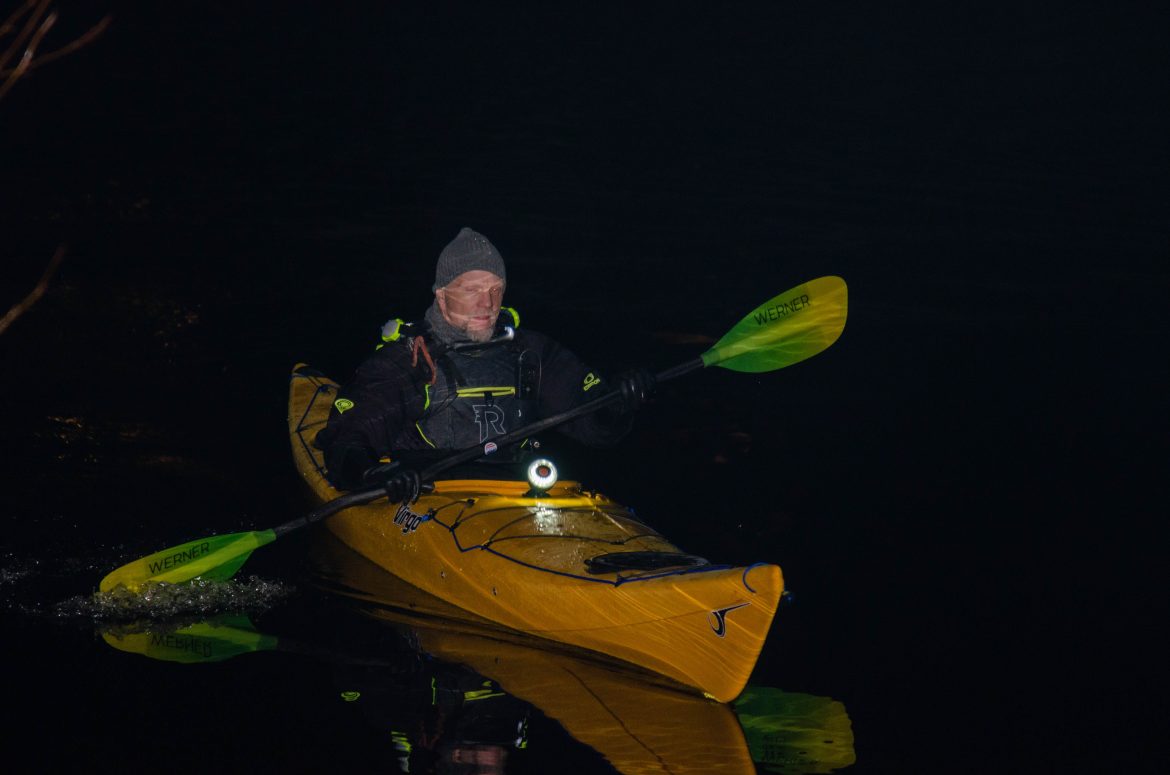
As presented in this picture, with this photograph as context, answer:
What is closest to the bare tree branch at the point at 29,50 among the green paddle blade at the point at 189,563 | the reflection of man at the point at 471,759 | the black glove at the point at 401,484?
the reflection of man at the point at 471,759

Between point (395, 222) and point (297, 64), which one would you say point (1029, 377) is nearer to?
point (395, 222)

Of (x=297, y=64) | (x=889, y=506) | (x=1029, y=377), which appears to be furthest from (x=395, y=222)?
(x=297, y=64)

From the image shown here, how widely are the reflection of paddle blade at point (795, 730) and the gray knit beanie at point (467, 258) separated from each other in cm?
243

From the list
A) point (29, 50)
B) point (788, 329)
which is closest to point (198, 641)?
point (788, 329)

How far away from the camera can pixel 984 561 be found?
7.42 metres

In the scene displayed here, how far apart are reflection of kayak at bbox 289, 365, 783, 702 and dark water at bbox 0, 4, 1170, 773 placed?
1.44ft

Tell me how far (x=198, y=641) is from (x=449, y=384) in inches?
→ 65.9

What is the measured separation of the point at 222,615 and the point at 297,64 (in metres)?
20.7

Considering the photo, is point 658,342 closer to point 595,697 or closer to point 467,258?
point 467,258

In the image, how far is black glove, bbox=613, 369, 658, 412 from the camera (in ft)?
23.4

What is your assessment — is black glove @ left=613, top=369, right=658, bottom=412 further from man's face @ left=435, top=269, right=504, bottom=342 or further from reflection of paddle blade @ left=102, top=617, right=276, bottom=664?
reflection of paddle blade @ left=102, top=617, right=276, bottom=664

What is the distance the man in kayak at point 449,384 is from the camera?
7.14 m

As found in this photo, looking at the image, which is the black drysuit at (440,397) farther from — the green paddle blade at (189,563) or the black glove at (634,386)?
the green paddle blade at (189,563)

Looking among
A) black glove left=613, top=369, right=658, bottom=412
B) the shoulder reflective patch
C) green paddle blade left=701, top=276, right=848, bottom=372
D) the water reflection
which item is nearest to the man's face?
the shoulder reflective patch
